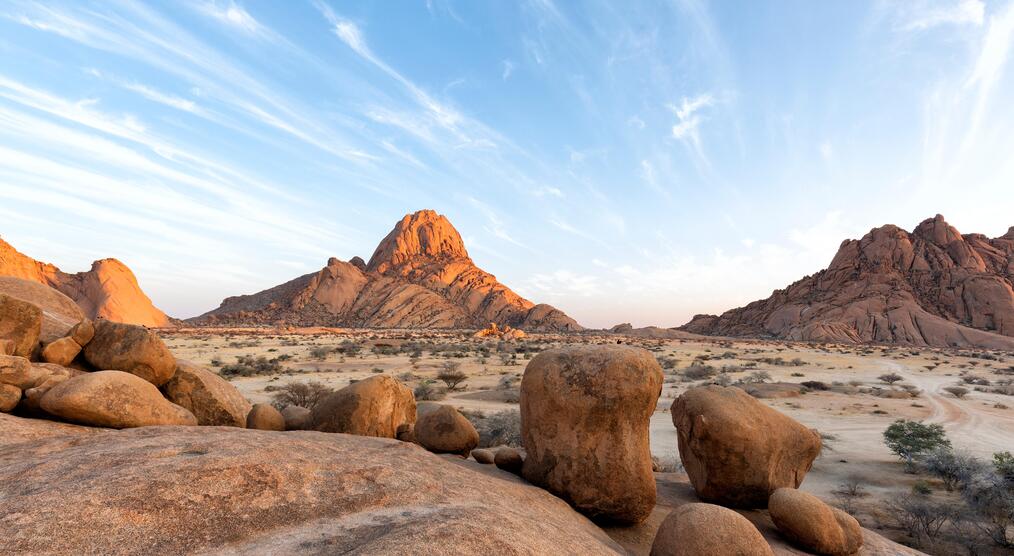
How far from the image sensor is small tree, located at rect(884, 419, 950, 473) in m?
11.6

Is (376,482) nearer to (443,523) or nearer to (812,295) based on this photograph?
(443,523)

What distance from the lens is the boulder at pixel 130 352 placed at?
7.15 meters

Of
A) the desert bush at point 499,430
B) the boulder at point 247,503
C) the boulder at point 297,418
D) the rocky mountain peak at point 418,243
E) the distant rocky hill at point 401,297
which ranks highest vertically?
the rocky mountain peak at point 418,243

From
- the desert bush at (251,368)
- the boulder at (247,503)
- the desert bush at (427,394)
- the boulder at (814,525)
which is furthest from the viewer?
the desert bush at (251,368)

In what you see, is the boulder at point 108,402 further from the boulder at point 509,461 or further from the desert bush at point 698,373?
the desert bush at point 698,373

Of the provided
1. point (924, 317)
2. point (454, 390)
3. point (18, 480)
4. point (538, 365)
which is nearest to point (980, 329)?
point (924, 317)

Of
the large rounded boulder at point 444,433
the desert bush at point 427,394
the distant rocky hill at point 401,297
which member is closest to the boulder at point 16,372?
the large rounded boulder at point 444,433

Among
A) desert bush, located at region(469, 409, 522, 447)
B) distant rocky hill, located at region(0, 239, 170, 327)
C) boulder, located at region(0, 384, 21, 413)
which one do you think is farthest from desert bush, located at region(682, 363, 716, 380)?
distant rocky hill, located at region(0, 239, 170, 327)

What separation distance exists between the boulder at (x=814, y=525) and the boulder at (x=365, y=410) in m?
5.72

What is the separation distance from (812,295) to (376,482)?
120241 mm

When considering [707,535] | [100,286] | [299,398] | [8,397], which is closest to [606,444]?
[707,535]

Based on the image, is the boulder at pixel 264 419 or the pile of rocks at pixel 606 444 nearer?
the pile of rocks at pixel 606 444

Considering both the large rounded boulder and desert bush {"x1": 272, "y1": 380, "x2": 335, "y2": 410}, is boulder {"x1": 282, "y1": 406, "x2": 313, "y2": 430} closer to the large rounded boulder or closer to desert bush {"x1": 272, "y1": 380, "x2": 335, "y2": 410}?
the large rounded boulder

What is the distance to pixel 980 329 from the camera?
79.9m
